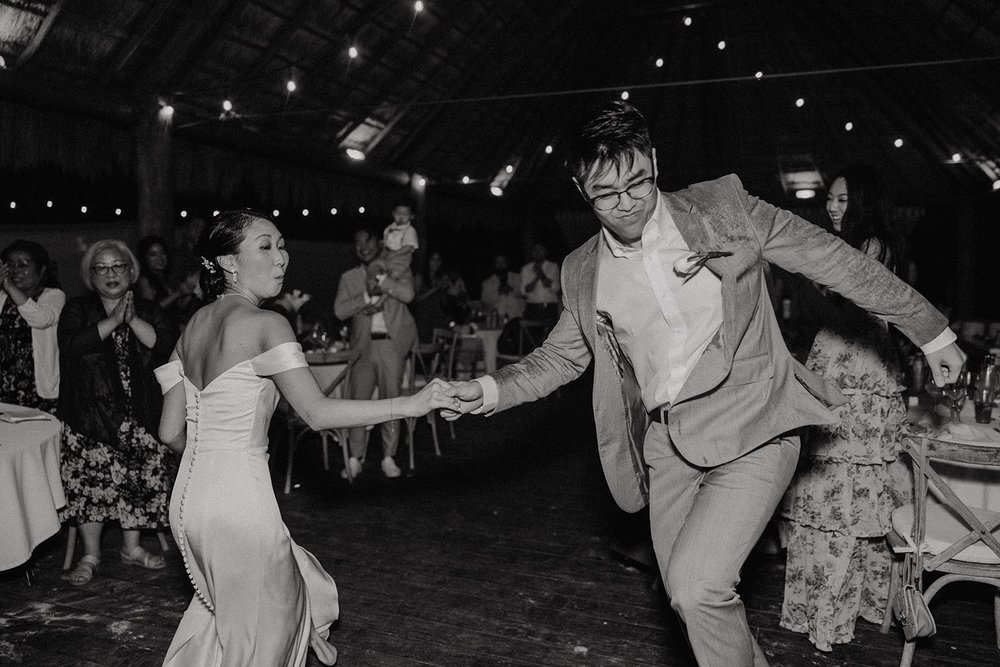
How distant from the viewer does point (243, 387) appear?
210 centimetres

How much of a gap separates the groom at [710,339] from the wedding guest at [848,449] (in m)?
0.81

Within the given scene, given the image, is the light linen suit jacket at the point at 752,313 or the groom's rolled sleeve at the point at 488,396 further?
the groom's rolled sleeve at the point at 488,396

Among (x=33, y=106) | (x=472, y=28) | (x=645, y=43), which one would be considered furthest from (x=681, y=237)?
(x=645, y=43)

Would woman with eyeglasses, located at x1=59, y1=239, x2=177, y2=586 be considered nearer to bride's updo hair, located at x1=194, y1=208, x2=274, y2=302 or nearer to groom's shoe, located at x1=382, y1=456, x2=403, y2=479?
bride's updo hair, located at x1=194, y1=208, x2=274, y2=302

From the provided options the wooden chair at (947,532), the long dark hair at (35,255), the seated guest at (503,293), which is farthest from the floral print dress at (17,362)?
the seated guest at (503,293)

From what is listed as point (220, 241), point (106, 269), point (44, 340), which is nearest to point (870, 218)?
point (220, 241)

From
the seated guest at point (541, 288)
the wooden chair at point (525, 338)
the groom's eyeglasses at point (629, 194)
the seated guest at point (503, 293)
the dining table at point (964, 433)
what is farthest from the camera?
the seated guest at point (503, 293)

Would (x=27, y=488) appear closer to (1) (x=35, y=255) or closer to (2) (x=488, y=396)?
(1) (x=35, y=255)

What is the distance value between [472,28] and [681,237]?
9814mm

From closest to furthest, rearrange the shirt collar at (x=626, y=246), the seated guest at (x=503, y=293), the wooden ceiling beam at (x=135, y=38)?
the shirt collar at (x=626, y=246) → the wooden ceiling beam at (x=135, y=38) → the seated guest at (x=503, y=293)

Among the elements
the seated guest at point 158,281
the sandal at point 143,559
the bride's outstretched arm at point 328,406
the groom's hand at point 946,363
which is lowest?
the sandal at point 143,559

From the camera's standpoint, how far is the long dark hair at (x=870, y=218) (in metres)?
2.83

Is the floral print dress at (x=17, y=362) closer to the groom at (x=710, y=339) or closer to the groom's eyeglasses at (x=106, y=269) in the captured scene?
the groom's eyeglasses at (x=106, y=269)

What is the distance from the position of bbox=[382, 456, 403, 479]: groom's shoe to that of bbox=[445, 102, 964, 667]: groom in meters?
3.56
